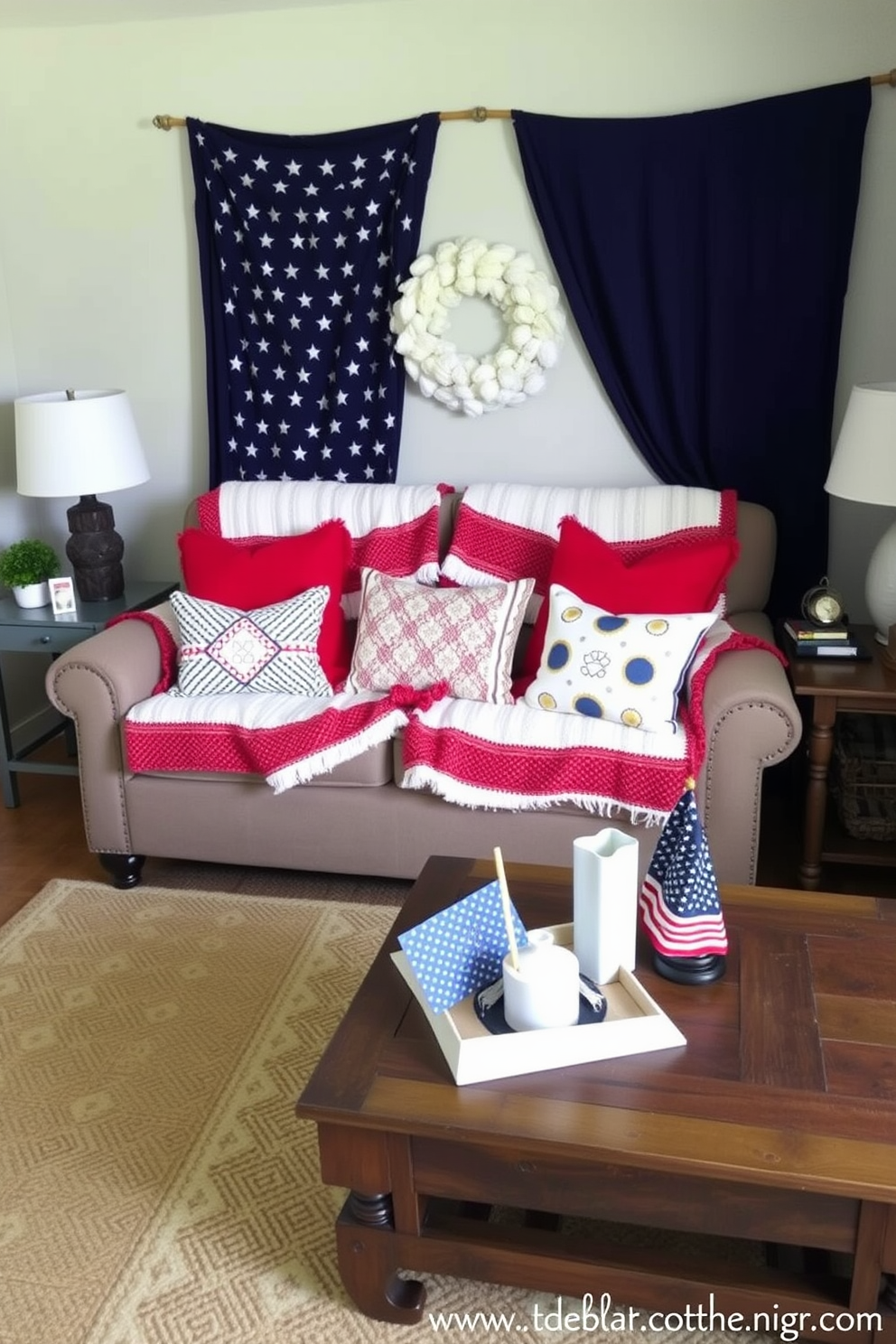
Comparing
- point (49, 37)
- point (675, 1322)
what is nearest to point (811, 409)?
point (675, 1322)

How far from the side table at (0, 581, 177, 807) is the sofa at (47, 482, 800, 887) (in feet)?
0.76

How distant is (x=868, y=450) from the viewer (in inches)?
99.0

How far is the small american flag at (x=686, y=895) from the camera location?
1.60 meters

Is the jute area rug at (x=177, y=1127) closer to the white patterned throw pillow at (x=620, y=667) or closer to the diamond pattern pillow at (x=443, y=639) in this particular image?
the diamond pattern pillow at (x=443, y=639)

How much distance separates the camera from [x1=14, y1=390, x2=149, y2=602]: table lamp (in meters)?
3.11

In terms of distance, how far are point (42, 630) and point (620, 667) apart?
5.37 ft

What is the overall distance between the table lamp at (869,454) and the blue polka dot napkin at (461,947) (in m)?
1.44

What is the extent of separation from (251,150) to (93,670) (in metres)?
1.62

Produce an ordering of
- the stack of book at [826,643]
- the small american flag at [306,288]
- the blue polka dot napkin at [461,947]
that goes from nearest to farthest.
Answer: the blue polka dot napkin at [461,947] < the stack of book at [826,643] < the small american flag at [306,288]

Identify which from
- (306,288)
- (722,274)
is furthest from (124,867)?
(722,274)

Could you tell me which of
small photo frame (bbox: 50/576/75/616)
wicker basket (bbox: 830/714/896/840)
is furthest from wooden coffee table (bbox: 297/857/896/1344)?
small photo frame (bbox: 50/576/75/616)

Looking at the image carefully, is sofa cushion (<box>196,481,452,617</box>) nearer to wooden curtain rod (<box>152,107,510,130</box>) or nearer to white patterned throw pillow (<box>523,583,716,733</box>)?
white patterned throw pillow (<box>523,583,716,733</box>)

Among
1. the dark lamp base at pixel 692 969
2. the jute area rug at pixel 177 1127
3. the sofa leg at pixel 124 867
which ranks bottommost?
the jute area rug at pixel 177 1127

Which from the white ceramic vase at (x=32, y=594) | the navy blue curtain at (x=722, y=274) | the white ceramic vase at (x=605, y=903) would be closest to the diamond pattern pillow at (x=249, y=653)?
the white ceramic vase at (x=32, y=594)
